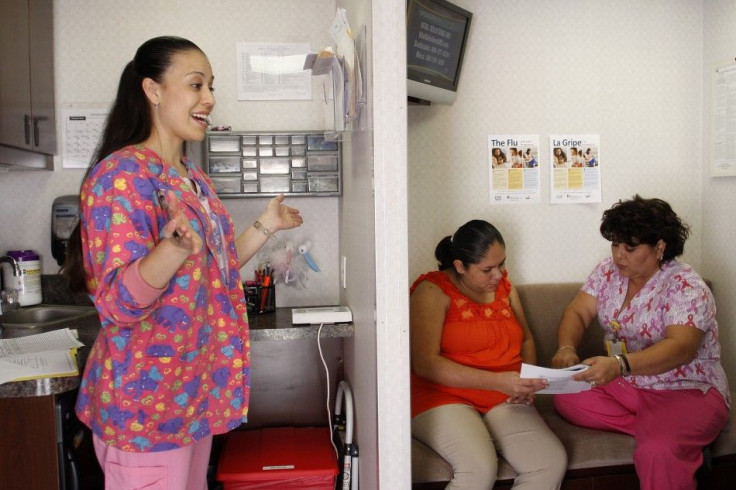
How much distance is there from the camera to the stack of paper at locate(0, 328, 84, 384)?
1.66 meters

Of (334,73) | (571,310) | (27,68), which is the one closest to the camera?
(334,73)

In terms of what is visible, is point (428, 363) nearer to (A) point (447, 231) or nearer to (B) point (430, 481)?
(B) point (430, 481)

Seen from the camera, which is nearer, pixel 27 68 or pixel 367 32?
pixel 367 32

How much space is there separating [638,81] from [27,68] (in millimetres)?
2500

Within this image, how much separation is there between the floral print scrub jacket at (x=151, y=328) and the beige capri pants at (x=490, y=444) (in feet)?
2.59

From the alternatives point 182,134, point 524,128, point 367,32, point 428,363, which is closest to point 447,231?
point 524,128

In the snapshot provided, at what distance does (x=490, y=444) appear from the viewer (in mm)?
2057

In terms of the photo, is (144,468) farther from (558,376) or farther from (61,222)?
(61,222)

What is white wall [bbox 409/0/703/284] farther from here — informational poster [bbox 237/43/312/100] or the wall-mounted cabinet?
the wall-mounted cabinet

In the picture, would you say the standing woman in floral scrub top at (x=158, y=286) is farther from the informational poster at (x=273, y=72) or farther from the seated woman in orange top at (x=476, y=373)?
the informational poster at (x=273, y=72)

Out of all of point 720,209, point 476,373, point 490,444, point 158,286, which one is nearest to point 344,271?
point 476,373

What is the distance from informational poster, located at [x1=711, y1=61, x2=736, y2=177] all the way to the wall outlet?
1.70 m

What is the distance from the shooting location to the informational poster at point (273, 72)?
2688 millimetres

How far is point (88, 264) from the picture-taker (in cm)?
140
